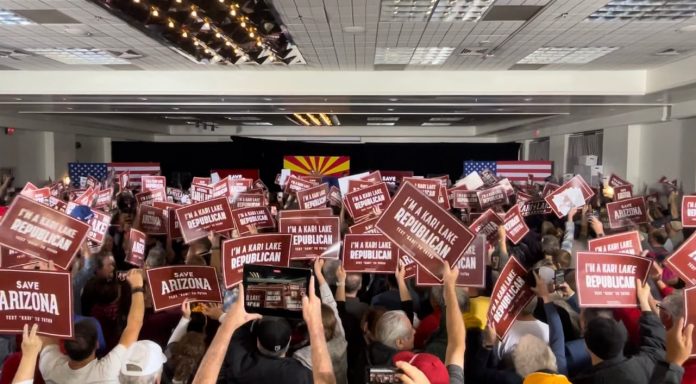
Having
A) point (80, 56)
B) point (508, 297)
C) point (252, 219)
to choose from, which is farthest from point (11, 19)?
point (508, 297)

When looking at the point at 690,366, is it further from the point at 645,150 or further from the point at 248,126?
the point at 248,126

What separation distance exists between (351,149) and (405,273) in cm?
1987

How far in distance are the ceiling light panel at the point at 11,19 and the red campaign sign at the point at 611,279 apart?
250 inches

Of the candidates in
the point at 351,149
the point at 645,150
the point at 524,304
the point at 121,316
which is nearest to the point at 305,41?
the point at 121,316

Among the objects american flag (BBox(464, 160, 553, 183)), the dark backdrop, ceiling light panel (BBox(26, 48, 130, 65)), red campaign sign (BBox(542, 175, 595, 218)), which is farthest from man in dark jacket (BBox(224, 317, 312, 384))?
the dark backdrop

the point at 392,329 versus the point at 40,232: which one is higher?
the point at 40,232

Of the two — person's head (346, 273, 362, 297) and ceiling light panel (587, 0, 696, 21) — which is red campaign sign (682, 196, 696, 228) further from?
person's head (346, 273, 362, 297)

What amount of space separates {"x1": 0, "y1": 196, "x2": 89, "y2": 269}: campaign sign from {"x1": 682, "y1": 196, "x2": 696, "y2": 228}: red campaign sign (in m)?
5.66

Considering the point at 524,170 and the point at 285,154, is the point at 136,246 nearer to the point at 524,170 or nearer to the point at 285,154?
the point at 524,170

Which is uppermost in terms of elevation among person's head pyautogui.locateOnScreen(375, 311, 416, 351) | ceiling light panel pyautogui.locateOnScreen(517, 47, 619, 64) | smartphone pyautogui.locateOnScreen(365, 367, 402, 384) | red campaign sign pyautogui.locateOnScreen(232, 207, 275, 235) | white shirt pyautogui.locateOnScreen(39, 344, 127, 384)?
ceiling light panel pyautogui.locateOnScreen(517, 47, 619, 64)

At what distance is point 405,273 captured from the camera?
4.98 m

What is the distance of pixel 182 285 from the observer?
13.5 feet

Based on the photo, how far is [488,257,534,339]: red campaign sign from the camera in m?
3.45

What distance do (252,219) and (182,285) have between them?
2684mm
